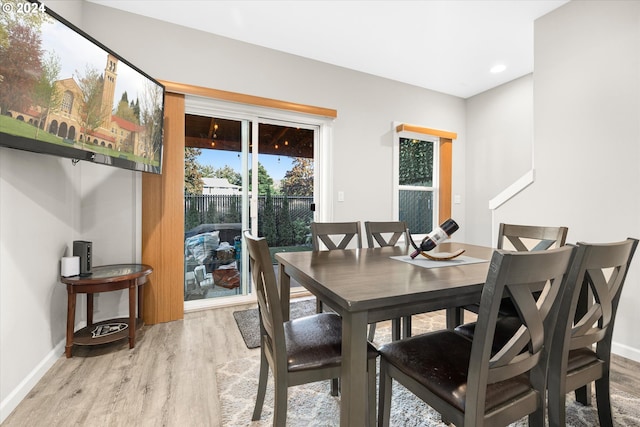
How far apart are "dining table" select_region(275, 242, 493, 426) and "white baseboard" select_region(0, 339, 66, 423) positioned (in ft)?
4.63

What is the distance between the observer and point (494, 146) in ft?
12.8

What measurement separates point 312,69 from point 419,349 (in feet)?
10.1

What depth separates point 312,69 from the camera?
330 centimetres

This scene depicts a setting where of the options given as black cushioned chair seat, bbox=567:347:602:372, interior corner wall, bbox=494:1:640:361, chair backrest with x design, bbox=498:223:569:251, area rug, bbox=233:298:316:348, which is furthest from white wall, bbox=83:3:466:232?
black cushioned chair seat, bbox=567:347:602:372

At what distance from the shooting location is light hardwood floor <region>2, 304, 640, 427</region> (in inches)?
56.5

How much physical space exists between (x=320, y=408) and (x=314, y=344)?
0.55 m

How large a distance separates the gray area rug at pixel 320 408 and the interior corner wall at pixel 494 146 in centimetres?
266

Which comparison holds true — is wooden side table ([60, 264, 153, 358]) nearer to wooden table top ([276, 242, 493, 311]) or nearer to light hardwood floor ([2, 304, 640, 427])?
light hardwood floor ([2, 304, 640, 427])

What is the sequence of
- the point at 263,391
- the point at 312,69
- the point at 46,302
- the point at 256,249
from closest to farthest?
the point at 256,249
the point at 263,391
the point at 46,302
the point at 312,69

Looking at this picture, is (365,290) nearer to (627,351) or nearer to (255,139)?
(627,351)

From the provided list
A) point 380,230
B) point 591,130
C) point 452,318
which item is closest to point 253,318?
point 380,230

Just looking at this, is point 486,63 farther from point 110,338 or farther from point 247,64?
point 110,338

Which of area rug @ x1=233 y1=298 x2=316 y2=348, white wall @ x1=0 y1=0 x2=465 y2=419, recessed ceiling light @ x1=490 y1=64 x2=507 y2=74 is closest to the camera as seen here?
white wall @ x1=0 y1=0 x2=465 y2=419

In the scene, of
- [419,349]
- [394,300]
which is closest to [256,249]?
[394,300]
